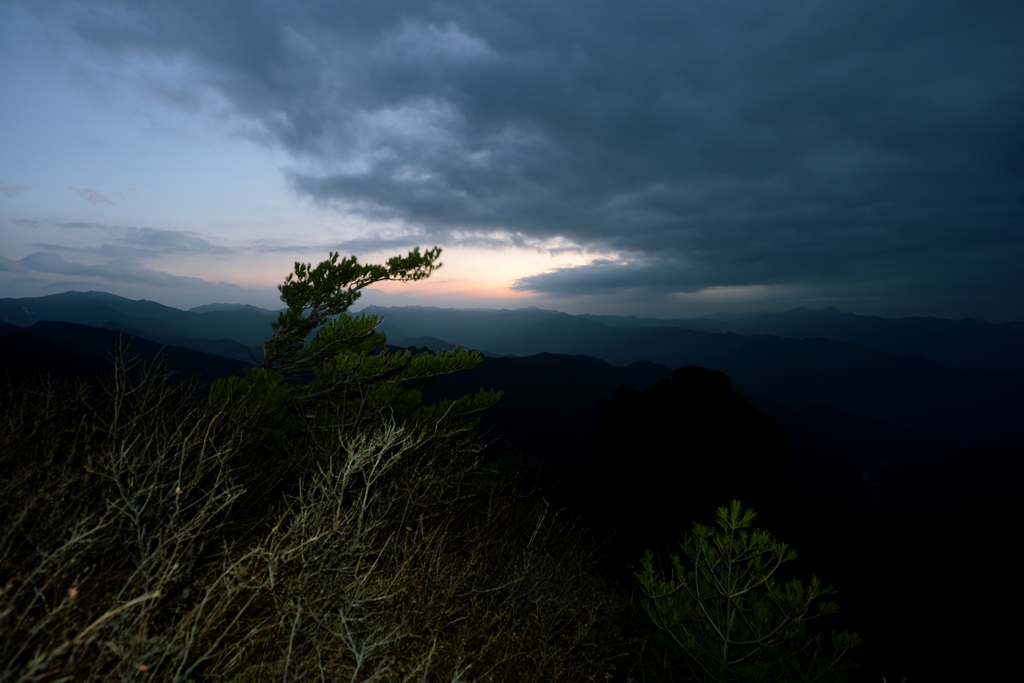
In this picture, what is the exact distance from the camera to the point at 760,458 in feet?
148

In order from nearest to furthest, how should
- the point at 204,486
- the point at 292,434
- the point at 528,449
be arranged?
the point at 204,486 < the point at 292,434 < the point at 528,449

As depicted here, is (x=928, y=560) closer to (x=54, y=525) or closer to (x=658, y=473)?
(x=658, y=473)

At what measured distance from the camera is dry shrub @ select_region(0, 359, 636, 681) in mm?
3061

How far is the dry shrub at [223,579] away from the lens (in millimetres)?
3061

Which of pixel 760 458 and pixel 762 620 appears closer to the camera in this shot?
A: pixel 762 620

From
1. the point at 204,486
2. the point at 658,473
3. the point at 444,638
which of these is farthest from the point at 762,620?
the point at 658,473

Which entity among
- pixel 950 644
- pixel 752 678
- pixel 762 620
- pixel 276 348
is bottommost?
pixel 950 644

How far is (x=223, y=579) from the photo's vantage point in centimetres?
366

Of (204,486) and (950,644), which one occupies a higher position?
(204,486)

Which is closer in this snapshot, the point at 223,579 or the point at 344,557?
the point at 223,579

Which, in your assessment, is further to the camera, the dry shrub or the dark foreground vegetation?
the dark foreground vegetation

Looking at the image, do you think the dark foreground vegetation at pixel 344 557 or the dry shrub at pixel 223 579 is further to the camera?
the dark foreground vegetation at pixel 344 557

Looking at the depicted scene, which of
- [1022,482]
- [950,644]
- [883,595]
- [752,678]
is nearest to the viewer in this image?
[752,678]

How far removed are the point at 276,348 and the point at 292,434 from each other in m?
2.70
